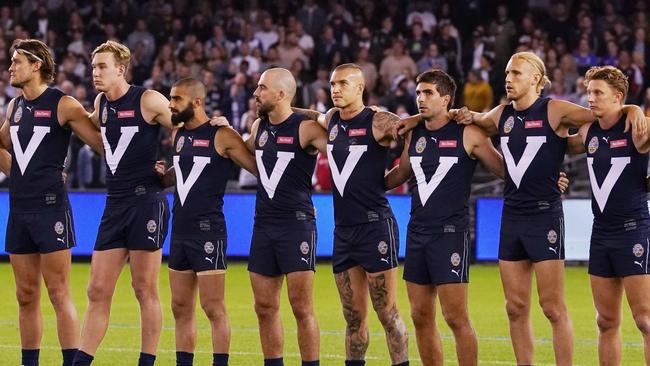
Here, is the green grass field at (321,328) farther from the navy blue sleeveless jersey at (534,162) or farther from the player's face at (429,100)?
the player's face at (429,100)

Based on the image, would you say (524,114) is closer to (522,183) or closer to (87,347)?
(522,183)

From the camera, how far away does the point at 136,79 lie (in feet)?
84.7

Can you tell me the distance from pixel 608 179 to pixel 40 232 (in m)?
4.50

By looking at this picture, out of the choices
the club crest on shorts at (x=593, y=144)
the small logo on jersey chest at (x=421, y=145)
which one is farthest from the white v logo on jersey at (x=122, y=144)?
the club crest on shorts at (x=593, y=144)

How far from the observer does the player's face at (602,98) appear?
34.0 ft

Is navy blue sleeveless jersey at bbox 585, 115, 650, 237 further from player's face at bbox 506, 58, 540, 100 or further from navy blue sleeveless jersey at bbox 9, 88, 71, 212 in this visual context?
navy blue sleeveless jersey at bbox 9, 88, 71, 212

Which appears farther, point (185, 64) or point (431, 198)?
point (185, 64)

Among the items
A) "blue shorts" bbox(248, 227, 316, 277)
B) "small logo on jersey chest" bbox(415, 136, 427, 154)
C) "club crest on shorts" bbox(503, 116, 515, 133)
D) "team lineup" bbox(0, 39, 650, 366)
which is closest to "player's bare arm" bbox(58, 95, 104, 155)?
"team lineup" bbox(0, 39, 650, 366)

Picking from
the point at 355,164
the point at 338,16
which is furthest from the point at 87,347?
the point at 338,16

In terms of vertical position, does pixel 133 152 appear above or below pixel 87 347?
above

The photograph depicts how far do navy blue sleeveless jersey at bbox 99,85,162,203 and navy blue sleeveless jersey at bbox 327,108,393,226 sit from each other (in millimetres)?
1544

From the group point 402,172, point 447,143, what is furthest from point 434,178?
point 402,172

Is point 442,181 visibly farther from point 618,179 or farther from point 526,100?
point 618,179

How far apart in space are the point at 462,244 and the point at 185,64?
16.3 meters
